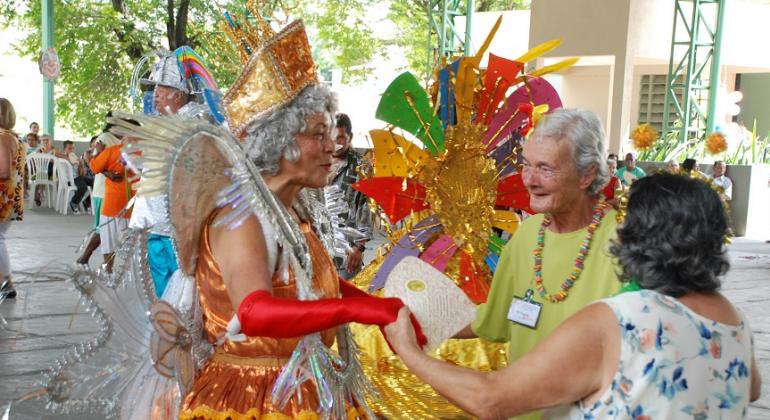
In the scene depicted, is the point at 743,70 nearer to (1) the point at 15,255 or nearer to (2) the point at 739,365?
(1) the point at 15,255

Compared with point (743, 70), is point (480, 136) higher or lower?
lower

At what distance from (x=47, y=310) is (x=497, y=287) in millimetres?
4752

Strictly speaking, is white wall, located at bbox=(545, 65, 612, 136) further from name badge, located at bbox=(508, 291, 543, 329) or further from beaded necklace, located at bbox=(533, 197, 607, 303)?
name badge, located at bbox=(508, 291, 543, 329)

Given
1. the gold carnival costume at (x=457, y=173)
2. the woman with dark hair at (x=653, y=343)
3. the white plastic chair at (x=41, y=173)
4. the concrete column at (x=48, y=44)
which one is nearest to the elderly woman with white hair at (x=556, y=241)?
the woman with dark hair at (x=653, y=343)

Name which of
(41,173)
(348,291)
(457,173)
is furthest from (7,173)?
(41,173)

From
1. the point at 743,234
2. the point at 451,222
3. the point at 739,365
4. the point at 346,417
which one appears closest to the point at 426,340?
the point at 346,417

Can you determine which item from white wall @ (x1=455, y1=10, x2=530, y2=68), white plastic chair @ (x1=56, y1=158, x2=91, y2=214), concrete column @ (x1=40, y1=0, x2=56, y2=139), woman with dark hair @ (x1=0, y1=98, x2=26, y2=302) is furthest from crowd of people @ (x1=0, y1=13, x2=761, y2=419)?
white wall @ (x1=455, y1=10, x2=530, y2=68)

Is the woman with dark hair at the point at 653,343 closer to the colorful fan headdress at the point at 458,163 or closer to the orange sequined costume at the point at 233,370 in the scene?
the orange sequined costume at the point at 233,370

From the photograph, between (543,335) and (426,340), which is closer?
(426,340)

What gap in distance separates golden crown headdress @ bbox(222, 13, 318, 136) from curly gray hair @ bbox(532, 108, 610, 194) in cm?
69

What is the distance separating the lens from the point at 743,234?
15.3 metres

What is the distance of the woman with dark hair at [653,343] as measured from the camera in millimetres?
1595

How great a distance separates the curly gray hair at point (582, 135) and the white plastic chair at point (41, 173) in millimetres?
14087

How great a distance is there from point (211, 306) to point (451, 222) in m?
1.56
